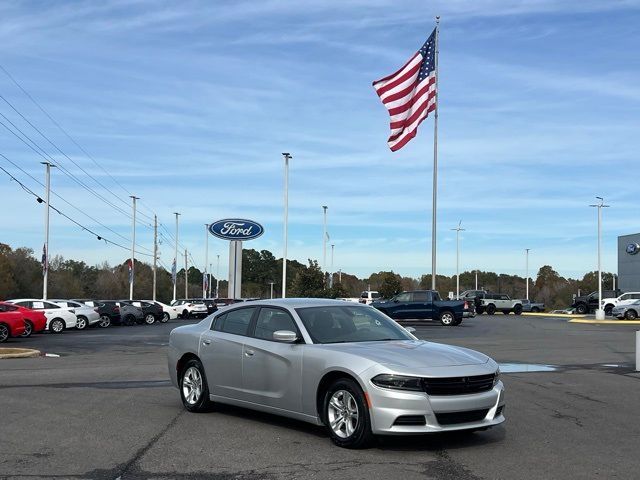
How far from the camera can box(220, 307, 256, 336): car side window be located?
9.64 meters

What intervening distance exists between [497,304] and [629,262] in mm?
22915

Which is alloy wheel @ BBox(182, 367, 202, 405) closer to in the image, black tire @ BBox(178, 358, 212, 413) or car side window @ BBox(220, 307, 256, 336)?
black tire @ BBox(178, 358, 212, 413)

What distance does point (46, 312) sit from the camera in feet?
120

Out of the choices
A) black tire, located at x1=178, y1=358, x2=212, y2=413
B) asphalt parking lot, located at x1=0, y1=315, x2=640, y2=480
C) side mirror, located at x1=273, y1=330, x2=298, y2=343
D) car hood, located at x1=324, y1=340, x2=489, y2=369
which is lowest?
asphalt parking lot, located at x1=0, y1=315, x2=640, y2=480

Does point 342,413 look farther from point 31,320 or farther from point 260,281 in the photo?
point 260,281

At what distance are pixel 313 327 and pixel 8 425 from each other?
3.93 m

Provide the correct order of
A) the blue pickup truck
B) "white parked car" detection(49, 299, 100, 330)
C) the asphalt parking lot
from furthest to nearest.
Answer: the blue pickup truck
"white parked car" detection(49, 299, 100, 330)
the asphalt parking lot

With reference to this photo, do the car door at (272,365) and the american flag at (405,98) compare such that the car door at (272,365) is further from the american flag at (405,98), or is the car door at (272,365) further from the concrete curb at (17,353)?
the american flag at (405,98)

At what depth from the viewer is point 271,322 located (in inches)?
366

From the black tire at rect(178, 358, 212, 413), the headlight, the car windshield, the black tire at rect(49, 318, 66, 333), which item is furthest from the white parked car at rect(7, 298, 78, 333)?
the headlight

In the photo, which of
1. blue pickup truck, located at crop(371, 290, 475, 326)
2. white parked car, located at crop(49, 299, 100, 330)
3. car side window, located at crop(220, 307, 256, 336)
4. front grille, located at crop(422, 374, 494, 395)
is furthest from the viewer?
blue pickup truck, located at crop(371, 290, 475, 326)

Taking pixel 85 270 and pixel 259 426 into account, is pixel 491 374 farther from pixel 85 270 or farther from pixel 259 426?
pixel 85 270

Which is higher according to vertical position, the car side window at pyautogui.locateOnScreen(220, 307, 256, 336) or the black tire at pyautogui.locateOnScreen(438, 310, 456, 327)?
the car side window at pyautogui.locateOnScreen(220, 307, 256, 336)

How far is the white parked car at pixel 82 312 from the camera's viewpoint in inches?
1528
